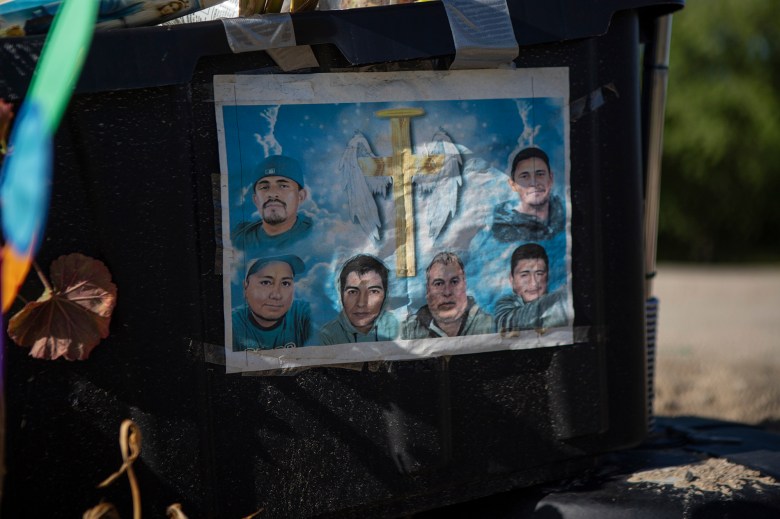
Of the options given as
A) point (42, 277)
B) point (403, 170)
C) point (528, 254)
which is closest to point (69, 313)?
point (42, 277)

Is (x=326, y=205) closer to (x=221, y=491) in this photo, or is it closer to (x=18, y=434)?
(x=221, y=491)

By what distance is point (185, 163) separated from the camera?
165cm

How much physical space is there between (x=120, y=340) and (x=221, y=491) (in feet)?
1.18

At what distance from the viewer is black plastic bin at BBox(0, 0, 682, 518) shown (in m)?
1.59

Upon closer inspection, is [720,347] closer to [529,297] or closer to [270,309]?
[529,297]

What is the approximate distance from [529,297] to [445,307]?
20cm

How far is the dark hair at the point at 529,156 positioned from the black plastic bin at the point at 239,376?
0.28ft

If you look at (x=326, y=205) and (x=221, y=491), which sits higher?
(x=326, y=205)

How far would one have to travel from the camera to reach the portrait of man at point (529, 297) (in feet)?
6.19

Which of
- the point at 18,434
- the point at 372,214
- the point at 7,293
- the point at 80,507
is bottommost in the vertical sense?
the point at 80,507

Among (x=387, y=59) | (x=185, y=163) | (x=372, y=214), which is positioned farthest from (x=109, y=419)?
(x=387, y=59)

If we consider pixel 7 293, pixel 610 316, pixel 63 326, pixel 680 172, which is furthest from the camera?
pixel 680 172

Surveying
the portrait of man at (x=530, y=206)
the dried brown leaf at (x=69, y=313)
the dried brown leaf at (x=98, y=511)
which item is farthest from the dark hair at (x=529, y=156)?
the dried brown leaf at (x=98, y=511)

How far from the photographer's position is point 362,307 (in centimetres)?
177
